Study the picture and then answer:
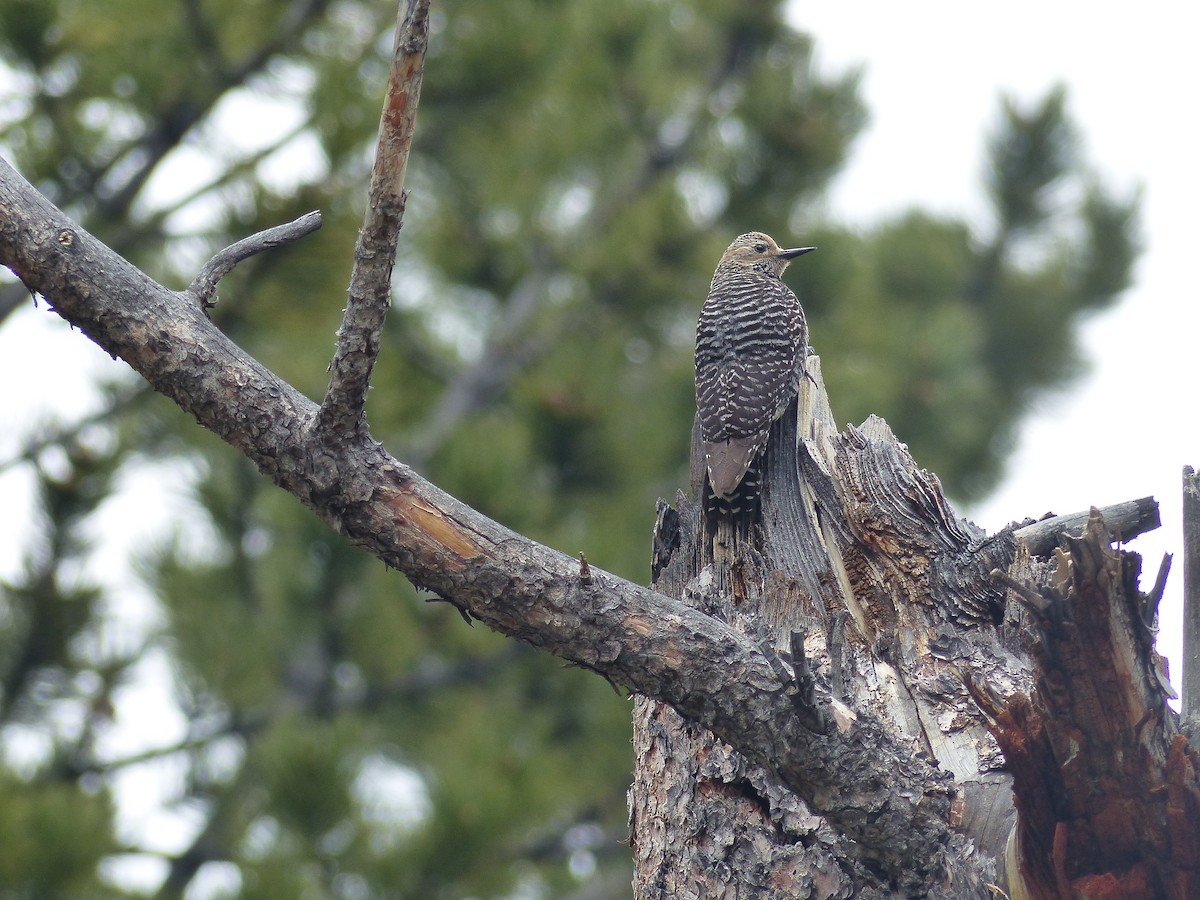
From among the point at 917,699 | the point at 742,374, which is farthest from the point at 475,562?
the point at 742,374

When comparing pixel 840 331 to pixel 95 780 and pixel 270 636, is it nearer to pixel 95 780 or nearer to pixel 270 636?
pixel 270 636

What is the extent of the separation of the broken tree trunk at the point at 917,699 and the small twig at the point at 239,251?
1191mm

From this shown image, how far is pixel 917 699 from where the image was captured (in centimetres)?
268

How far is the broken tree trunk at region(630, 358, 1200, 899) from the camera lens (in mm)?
2127

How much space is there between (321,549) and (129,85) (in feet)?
9.36

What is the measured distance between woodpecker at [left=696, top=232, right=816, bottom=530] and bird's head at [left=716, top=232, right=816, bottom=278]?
2.8 inches

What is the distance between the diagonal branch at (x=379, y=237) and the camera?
199cm

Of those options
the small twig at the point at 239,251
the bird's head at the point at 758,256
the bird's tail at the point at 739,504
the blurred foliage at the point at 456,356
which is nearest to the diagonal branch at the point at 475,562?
the small twig at the point at 239,251

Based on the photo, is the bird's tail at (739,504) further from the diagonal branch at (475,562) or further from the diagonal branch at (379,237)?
the diagonal branch at (379,237)

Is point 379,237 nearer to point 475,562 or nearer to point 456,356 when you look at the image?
point 475,562

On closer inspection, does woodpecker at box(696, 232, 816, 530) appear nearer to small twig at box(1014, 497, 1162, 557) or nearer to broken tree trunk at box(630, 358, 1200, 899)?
broken tree trunk at box(630, 358, 1200, 899)

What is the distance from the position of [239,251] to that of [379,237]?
54 centimetres

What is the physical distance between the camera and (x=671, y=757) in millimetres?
2783

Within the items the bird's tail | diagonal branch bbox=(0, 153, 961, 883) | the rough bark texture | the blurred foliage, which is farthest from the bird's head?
diagonal branch bbox=(0, 153, 961, 883)
